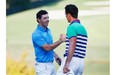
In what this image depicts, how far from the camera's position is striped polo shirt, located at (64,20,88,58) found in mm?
3588

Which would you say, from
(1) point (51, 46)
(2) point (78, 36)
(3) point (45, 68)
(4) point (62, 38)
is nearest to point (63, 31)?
(4) point (62, 38)

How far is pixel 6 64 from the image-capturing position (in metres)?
3.97

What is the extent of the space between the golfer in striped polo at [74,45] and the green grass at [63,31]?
0.51ft

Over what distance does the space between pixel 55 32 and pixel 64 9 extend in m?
0.25

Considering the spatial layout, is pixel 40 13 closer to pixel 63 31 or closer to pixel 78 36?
pixel 63 31

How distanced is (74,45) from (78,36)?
10 centimetres

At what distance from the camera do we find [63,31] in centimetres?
388

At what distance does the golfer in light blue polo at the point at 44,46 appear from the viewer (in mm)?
3756

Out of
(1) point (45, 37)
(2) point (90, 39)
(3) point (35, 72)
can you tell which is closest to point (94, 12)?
(2) point (90, 39)

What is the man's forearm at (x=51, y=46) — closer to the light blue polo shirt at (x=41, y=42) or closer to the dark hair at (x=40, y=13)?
the light blue polo shirt at (x=41, y=42)

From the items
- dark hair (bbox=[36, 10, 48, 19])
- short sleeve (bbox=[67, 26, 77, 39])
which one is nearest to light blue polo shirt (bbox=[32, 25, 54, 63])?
dark hair (bbox=[36, 10, 48, 19])

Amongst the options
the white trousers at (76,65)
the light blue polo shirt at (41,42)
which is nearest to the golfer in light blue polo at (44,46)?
the light blue polo shirt at (41,42)

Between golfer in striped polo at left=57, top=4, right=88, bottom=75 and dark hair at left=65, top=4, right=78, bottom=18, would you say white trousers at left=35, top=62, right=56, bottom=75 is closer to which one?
golfer in striped polo at left=57, top=4, right=88, bottom=75
